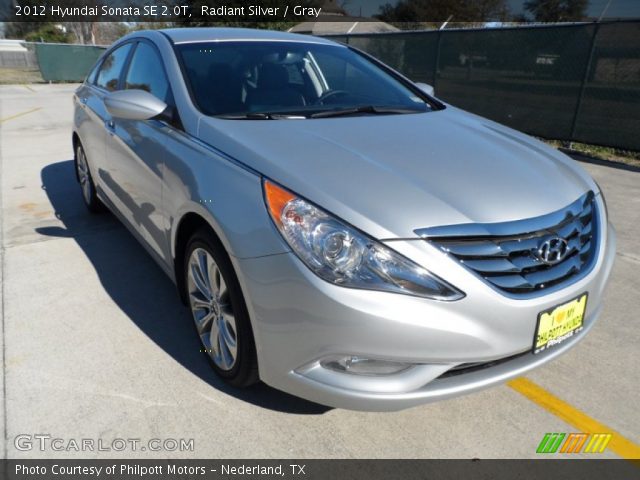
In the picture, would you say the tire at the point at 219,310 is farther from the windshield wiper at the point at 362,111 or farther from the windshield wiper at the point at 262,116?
the windshield wiper at the point at 362,111

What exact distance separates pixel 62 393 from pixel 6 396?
0.26 m

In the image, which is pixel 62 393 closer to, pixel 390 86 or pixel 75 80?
pixel 390 86

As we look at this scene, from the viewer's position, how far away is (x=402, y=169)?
2113mm

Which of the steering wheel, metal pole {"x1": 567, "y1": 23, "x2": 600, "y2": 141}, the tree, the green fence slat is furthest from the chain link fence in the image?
the tree

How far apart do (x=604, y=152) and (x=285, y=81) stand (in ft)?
22.3

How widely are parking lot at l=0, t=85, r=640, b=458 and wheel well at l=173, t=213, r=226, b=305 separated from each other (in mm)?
381

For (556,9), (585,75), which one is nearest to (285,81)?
(585,75)

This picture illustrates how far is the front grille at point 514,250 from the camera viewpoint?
181 cm

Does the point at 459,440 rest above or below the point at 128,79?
below

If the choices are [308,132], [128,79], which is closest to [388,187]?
[308,132]

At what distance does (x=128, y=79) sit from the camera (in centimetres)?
351

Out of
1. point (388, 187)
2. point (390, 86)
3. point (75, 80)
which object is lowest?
point (75, 80)

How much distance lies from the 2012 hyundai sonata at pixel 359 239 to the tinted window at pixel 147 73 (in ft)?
0.22

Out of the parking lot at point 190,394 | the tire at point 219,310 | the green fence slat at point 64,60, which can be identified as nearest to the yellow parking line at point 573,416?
the parking lot at point 190,394
